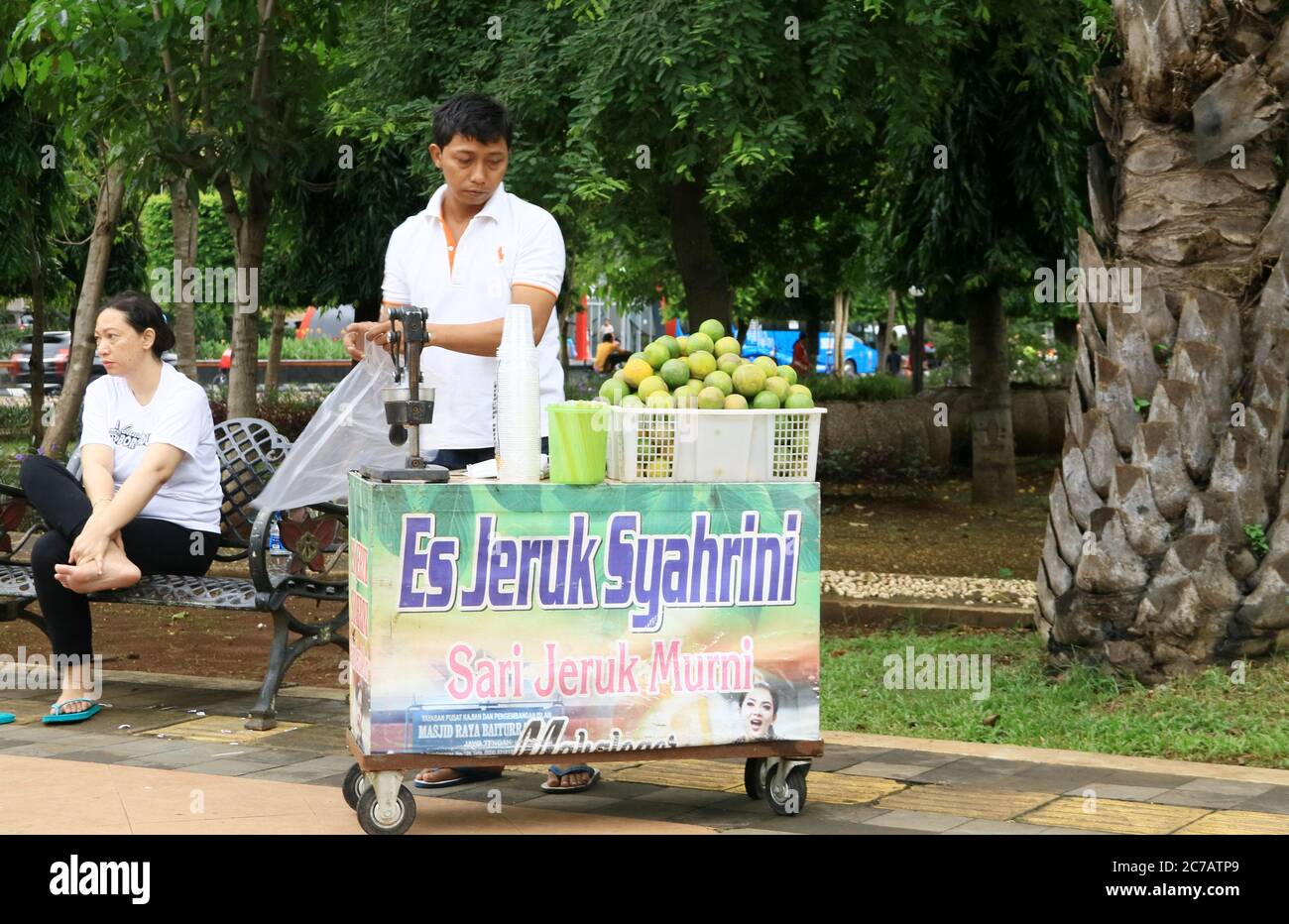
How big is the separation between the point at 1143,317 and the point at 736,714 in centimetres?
303

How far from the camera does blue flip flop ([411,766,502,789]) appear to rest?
514 cm

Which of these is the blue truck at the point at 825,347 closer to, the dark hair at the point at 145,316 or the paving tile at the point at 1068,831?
the dark hair at the point at 145,316

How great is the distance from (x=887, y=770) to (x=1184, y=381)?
2211mm

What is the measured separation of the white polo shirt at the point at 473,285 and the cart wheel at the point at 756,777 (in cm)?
133

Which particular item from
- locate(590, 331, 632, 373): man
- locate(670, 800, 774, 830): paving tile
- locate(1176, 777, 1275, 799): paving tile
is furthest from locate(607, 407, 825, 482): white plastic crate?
locate(590, 331, 632, 373): man

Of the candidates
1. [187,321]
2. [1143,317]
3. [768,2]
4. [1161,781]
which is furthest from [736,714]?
[187,321]

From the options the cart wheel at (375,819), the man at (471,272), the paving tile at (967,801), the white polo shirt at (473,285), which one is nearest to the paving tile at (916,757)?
the paving tile at (967,801)

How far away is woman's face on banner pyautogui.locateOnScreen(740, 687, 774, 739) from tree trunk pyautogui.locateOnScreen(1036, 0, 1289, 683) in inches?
90.2

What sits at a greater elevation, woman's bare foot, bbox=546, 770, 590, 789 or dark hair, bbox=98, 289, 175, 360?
dark hair, bbox=98, 289, 175, 360

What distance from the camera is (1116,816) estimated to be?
467cm

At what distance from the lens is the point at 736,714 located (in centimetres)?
466

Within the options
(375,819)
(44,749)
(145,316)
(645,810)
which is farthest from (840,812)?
(145,316)

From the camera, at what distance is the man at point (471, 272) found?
17.1ft

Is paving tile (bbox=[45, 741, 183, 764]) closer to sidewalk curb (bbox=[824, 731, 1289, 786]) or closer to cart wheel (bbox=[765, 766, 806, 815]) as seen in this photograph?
cart wheel (bbox=[765, 766, 806, 815])
